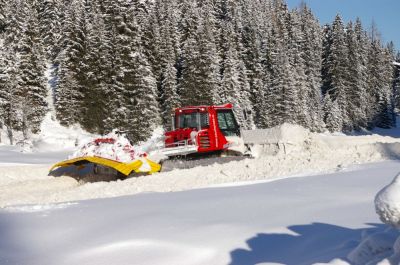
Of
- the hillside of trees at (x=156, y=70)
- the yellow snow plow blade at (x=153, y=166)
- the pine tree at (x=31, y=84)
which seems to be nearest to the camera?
the yellow snow plow blade at (x=153, y=166)

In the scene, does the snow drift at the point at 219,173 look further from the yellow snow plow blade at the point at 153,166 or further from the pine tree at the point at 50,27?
the pine tree at the point at 50,27

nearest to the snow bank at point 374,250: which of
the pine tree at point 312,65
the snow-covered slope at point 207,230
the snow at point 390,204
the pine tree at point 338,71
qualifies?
the snow-covered slope at point 207,230

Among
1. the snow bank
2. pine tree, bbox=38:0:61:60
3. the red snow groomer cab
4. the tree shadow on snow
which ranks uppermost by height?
pine tree, bbox=38:0:61:60

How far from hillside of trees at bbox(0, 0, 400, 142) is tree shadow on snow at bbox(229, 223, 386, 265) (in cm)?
1782

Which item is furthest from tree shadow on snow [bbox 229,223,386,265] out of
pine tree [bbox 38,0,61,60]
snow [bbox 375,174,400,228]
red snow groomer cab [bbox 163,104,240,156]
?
pine tree [bbox 38,0,61,60]

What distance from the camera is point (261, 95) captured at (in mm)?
56438

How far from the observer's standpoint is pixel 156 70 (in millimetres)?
48781

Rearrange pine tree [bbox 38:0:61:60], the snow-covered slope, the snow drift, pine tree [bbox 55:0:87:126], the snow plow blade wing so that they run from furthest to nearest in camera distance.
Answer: pine tree [bbox 38:0:61:60] < pine tree [bbox 55:0:87:126] < the snow plow blade wing < the snow drift < the snow-covered slope

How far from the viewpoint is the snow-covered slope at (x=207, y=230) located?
4746mm

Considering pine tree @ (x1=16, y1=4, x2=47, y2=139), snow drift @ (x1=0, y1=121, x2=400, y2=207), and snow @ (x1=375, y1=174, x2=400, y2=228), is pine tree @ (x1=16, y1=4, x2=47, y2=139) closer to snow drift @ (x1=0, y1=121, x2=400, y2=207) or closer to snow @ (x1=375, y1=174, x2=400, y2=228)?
snow drift @ (x1=0, y1=121, x2=400, y2=207)

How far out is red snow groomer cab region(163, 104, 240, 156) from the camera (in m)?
14.1

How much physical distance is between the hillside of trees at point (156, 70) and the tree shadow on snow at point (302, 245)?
17.8 metres

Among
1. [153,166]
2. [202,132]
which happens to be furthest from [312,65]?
[153,166]

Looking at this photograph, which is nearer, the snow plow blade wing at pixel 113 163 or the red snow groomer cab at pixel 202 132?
the snow plow blade wing at pixel 113 163
